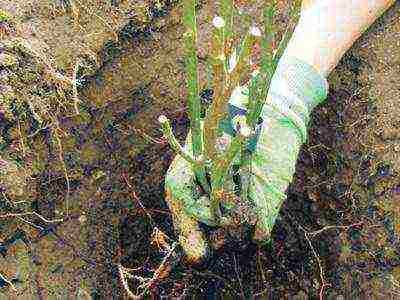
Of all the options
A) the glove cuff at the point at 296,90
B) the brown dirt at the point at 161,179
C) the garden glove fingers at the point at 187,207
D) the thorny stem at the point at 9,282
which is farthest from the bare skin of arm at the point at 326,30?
the thorny stem at the point at 9,282

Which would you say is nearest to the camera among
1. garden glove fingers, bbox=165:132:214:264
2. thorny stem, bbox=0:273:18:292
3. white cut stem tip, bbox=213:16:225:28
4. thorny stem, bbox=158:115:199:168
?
white cut stem tip, bbox=213:16:225:28

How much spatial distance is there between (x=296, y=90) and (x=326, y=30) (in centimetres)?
24

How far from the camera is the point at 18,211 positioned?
138 centimetres

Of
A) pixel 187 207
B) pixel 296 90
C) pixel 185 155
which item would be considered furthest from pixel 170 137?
pixel 296 90

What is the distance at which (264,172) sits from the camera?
3.82 ft

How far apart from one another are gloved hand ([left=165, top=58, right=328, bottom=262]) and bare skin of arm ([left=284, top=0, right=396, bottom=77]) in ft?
0.44

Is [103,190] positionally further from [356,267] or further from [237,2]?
[237,2]

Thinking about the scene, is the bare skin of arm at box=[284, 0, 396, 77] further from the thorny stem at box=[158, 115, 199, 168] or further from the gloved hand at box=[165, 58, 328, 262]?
the thorny stem at box=[158, 115, 199, 168]

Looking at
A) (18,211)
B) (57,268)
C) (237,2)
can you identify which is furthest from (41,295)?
(237,2)

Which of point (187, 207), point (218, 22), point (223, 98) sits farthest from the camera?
point (187, 207)

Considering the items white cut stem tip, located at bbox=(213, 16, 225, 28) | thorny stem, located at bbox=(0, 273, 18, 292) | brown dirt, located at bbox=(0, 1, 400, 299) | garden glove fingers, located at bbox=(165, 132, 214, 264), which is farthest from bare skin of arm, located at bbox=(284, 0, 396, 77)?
thorny stem, located at bbox=(0, 273, 18, 292)

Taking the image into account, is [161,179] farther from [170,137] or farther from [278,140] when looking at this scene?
[170,137]

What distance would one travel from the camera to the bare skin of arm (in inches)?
53.3

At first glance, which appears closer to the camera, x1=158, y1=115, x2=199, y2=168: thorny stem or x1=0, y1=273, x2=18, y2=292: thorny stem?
x1=158, y1=115, x2=199, y2=168: thorny stem
